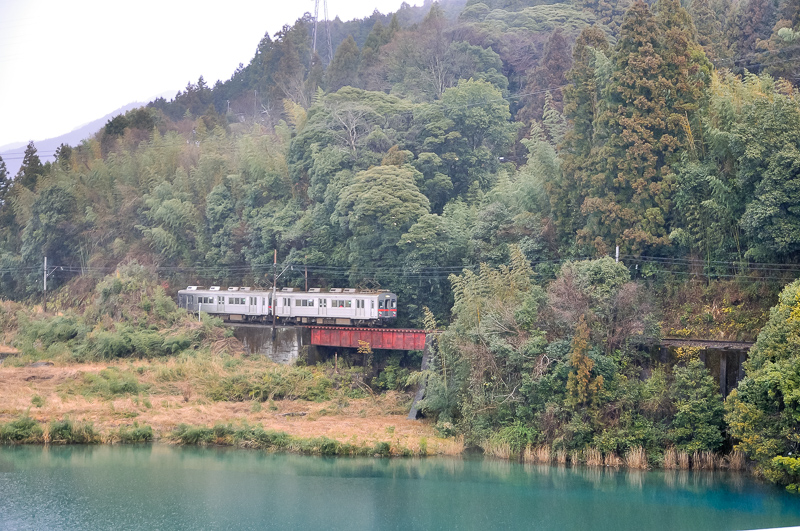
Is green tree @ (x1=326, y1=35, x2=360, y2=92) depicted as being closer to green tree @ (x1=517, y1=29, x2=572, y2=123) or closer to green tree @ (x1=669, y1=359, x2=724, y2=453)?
green tree @ (x1=517, y1=29, x2=572, y2=123)

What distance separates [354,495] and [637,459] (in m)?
8.05

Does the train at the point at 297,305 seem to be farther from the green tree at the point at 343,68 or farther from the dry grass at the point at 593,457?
the green tree at the point at 343,68

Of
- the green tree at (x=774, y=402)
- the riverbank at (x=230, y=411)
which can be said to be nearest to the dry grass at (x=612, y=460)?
the riverbank at (x=230, y=411)

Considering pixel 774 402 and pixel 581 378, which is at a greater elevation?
pixel 581 378

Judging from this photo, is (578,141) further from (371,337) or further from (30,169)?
(30,169)

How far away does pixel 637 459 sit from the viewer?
902 inches

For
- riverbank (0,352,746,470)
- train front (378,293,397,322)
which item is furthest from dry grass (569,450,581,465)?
train front (378,293,397,322)

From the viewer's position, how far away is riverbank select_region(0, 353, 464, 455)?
25.6 metres

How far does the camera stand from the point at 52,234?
51031 millimetres

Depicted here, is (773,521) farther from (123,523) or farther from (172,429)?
(172,429)

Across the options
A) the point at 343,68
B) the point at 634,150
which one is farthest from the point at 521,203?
the point at 343,68

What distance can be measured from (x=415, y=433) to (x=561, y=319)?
20.6 ft

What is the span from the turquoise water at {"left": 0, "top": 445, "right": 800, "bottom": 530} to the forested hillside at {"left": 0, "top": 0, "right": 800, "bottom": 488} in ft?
6.89

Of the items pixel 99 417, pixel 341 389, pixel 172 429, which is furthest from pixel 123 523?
pixel 341 389
